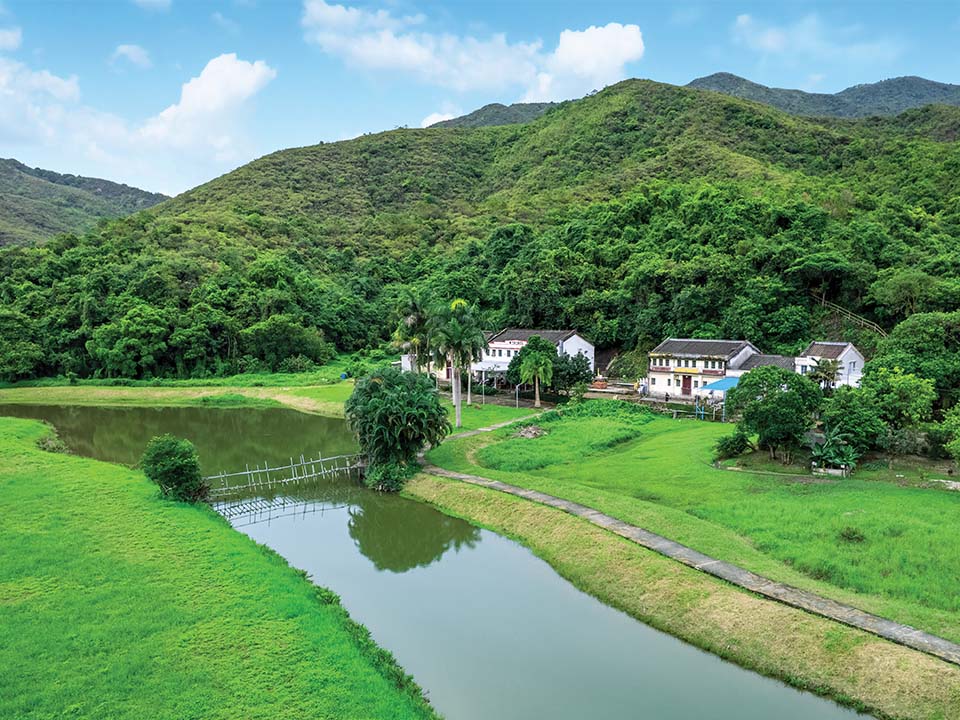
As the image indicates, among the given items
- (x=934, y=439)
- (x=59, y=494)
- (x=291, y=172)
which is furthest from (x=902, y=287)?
(x=291, y=172)

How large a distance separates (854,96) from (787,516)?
19722 centimetres

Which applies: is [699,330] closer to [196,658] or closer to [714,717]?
[714,717]

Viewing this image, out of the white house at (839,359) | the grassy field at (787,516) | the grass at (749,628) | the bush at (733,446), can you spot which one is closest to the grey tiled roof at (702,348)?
the white house at (839,359)

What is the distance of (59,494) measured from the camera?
26.6 metres

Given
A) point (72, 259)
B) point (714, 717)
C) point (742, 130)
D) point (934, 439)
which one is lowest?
point (714, 717)

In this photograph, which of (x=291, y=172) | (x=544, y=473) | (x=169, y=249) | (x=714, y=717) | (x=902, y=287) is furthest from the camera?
(x=291, y=172)

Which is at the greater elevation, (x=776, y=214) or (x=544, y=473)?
(x=776, y=214)

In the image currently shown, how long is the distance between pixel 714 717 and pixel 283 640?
31.8 ft

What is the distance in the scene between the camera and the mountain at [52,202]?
118706 mm

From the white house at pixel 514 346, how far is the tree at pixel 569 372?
16.6ft

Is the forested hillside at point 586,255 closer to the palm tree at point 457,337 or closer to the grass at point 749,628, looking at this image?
the palm tree at point 457,337

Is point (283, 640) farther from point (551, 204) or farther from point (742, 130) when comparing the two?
point (742, 130)

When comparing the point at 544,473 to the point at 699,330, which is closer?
the point at 544,473

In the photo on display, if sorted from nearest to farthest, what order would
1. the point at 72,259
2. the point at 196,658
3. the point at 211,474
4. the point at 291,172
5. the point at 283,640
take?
the point at 196,658 → the point at 283,640 → the point at 211,474 → the point at 72,259 → the point at 291,172
